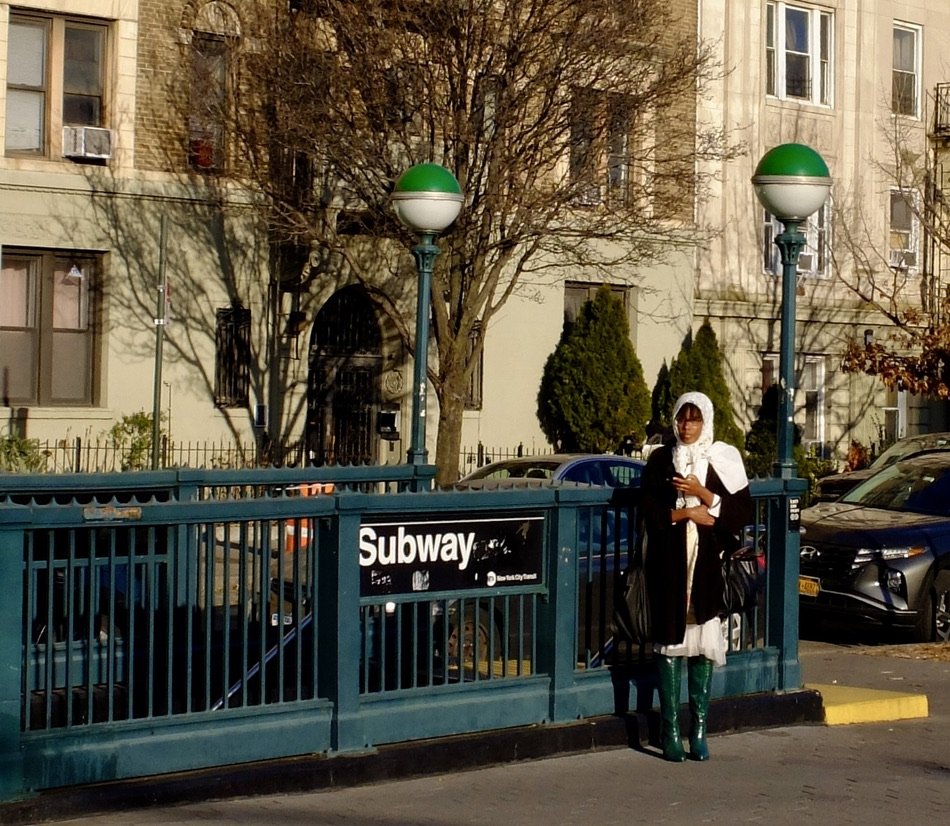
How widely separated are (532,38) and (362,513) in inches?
589

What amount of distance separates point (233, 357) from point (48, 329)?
9.45ft

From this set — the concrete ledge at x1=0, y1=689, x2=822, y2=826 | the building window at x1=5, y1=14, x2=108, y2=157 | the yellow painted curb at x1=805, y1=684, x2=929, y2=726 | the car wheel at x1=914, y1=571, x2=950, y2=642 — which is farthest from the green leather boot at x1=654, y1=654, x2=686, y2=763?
the building window at x1=5, y1=14, x2=108, y2=157

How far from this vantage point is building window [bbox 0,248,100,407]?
22.8m

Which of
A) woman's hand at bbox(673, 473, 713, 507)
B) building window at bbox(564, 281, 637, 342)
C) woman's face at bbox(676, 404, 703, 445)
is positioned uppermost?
building window at bbox(564, 281, 637, 342)

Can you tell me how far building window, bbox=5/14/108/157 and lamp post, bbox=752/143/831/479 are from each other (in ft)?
48.2

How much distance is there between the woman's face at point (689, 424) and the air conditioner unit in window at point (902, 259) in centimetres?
2532

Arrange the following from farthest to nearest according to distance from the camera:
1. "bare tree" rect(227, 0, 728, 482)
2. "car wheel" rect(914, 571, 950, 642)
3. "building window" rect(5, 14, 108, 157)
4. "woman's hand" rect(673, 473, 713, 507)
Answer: "building window" rect(5, 14, 108, 157) → "bare tree" rect(227, 0, 728, 482) → "car wheel" rect(914, 571, 950, 642) → "woman's hand" rect(673, 473, 713, 507)

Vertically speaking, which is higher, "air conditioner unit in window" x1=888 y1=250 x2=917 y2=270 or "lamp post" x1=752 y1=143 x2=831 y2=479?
"air conditioner unit in window" x1=888 y1=250 x2=917 y2=270

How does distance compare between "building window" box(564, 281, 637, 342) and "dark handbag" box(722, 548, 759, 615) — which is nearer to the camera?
"dark handbag" box(722, 548, 759, 615)

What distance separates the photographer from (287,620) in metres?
8.09

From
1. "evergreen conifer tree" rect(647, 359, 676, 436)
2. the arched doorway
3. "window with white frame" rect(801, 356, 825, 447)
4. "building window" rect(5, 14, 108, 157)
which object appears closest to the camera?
"building window" rect(5, 14, 108, 157)

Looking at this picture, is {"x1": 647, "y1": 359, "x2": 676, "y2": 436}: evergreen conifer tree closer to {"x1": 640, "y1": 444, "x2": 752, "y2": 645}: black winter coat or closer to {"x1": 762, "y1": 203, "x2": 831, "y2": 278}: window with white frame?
{"x1": 762, "y1": 203, "x2": 831, "y2": 278}: window with white frame

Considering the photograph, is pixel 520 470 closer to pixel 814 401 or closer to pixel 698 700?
pixel 698 700

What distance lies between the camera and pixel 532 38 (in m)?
21.9
